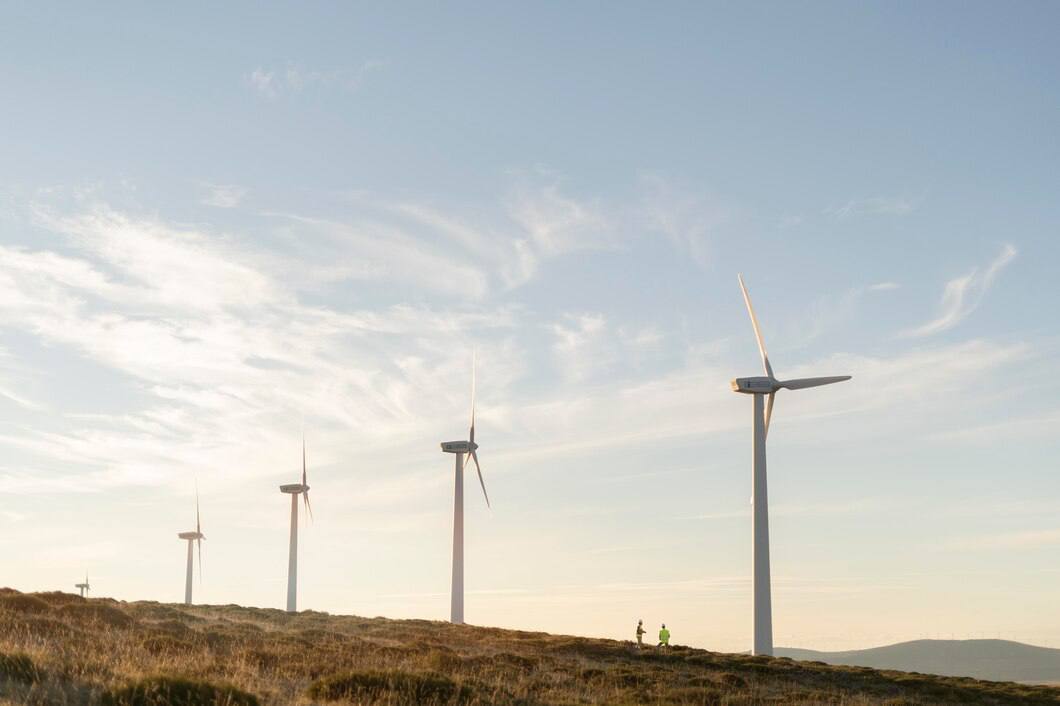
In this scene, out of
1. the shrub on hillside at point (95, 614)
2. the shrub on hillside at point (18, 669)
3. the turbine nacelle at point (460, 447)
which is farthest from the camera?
Result: the turbine nacelle at point (460, 447)

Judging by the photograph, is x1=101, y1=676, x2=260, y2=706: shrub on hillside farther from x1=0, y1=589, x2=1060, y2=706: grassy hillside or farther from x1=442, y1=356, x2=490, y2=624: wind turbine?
x1=442, y1=356, x2=490, y2=624: wind turbine

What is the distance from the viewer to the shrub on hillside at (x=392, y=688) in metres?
25.4

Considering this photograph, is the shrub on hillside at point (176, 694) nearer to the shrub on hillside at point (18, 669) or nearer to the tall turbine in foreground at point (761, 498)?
the shrub on hillside at point (18, 669)

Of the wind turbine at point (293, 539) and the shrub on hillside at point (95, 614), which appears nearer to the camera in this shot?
the shrub on hillside at point (95, 614)

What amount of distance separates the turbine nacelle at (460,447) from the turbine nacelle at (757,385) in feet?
116

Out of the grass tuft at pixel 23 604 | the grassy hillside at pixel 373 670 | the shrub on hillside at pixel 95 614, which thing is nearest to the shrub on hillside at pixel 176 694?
the grassy hillside at pixel 373 670

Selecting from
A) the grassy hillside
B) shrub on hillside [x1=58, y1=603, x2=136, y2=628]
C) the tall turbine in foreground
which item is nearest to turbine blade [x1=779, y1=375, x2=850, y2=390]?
the tall turbine in foreground

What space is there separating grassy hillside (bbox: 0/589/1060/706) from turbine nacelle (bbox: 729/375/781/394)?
69.6ft

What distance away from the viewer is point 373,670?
2912 centimetres

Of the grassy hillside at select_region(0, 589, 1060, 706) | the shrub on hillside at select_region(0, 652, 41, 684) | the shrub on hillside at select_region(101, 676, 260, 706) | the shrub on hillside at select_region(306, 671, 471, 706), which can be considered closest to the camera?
the shrub on hillside at select_region(101, 676, 260, 706)

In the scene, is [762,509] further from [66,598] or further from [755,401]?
[66,598]

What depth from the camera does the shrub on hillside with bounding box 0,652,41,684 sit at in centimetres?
2386

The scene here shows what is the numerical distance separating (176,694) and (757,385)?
6321 cm

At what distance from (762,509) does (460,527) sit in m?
35.8
